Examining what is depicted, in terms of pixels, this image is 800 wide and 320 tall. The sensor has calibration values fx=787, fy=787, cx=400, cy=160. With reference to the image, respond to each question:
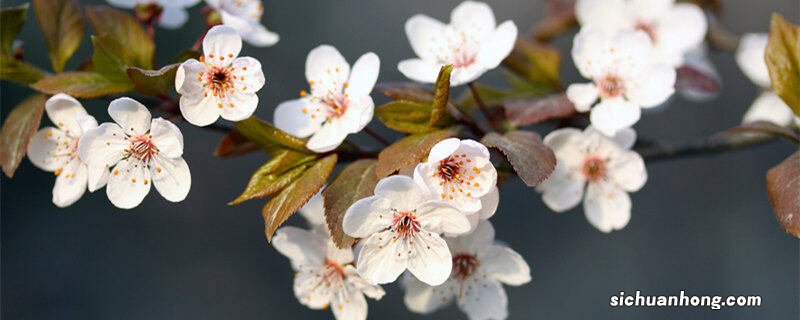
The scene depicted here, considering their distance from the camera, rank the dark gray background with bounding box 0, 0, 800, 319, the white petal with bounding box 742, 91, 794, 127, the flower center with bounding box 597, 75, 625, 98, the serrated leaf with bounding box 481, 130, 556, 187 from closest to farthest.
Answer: the serrated leaf with bounding box 481, 130, 556, 187
the flower center with bounding box 597, 75, 625, 98
the white petal with bounding box 742, 91, 794, 127
the dark gray background with bounding box 0, 0, 800, 319

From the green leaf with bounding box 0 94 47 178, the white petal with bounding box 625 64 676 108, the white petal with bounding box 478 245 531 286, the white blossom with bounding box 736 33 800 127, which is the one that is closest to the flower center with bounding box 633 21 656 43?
the white blossom with bounding box 736 33 800 127

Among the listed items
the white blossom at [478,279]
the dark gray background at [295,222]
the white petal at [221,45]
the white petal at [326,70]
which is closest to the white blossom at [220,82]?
the white petal at [221,45]

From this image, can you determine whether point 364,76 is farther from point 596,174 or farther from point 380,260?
point 596,174

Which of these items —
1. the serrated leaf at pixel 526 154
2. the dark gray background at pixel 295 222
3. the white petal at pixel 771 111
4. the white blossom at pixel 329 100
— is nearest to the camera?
the serrated leaf at pixel 526 154

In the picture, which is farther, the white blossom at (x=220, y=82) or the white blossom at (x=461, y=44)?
the white blossom at (x=461, y=44)

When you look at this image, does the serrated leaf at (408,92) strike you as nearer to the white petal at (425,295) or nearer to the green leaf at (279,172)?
the green leaf at (279,172)

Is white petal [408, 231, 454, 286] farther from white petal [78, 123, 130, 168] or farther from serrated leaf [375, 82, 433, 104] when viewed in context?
white petal [78, 123, 130, 168]

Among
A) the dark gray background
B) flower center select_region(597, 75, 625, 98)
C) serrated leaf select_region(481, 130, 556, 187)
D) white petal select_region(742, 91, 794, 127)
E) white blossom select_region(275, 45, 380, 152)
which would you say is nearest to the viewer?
serrated leaf select_region(481, 130, 556, 187)

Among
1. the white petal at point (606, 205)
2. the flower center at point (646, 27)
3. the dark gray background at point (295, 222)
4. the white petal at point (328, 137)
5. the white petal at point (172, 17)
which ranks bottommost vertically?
the dark gray background at point (295, 222)
